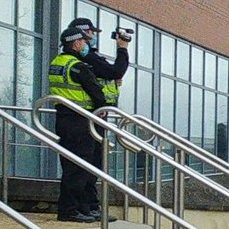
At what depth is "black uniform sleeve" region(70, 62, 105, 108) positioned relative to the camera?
21.2ft

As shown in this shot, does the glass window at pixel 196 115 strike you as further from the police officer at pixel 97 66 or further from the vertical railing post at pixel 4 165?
the police officer at pixel 97 66

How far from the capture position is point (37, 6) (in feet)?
43.8

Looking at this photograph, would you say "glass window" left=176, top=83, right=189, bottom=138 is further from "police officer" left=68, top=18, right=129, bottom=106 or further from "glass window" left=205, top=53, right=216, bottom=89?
"police officer" left=68, top=18, right=129, bottom=106

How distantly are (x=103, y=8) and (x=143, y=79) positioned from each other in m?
2.45

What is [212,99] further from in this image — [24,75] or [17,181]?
[17,181]

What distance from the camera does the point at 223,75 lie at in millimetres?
22391

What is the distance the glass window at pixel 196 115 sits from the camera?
19.8 meters

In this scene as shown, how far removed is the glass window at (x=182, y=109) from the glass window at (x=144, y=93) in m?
1.68

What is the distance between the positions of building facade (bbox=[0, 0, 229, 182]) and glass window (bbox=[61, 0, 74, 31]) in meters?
0.02

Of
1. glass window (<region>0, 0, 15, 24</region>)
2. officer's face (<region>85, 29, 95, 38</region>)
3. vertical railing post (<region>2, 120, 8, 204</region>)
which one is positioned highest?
glass window (<region>0, 0, 15, 24</region>)

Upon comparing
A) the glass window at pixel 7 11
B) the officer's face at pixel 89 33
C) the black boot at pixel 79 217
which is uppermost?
the glass window at pixel 7 11

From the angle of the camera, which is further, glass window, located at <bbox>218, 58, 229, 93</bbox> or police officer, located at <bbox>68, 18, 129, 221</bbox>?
glass window, located at <bbox>218, 58, 229, 93</bbox>

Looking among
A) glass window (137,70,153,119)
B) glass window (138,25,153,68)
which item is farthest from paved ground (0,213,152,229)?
glass window (138,25,153,68)

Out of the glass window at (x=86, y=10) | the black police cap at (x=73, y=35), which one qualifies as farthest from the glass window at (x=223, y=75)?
the black police cap at (x=73, y=35)
